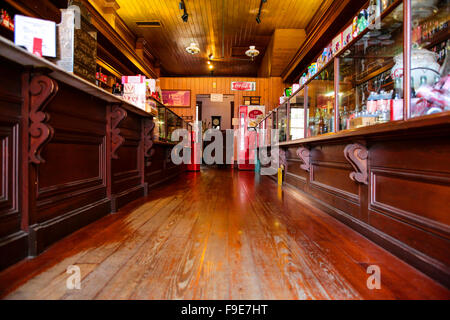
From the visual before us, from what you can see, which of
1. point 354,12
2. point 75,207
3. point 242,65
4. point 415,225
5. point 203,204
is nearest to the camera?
point 415,225

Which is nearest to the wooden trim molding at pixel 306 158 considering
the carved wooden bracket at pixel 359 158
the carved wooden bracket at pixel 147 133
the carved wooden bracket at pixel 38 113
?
the carved wooden bracket at pixel 359 158

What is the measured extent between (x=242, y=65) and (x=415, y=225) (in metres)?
10.2

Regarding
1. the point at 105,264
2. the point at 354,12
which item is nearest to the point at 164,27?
the point at 354,12

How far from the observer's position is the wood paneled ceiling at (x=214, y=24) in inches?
246

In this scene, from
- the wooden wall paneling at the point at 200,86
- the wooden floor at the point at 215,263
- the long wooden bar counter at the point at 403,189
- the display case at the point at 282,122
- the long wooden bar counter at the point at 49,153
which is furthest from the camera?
the wooden wall paneling at the point at 200,86

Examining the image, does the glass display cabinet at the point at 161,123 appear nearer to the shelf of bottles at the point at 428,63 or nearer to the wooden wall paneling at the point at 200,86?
the shelf of bottles at the point at 428,63

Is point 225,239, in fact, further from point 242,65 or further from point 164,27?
point 242,65

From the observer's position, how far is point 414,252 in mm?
1320

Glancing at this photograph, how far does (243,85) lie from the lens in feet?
31.9

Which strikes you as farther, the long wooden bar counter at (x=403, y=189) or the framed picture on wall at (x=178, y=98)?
the framed picture on wall at (x=178, y=98)

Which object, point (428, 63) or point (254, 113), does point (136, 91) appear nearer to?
point (428, 63)

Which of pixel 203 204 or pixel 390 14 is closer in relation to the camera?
pixel 390 14

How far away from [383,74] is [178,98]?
8520 millimetres

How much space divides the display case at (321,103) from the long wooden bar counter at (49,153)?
2084 mm
